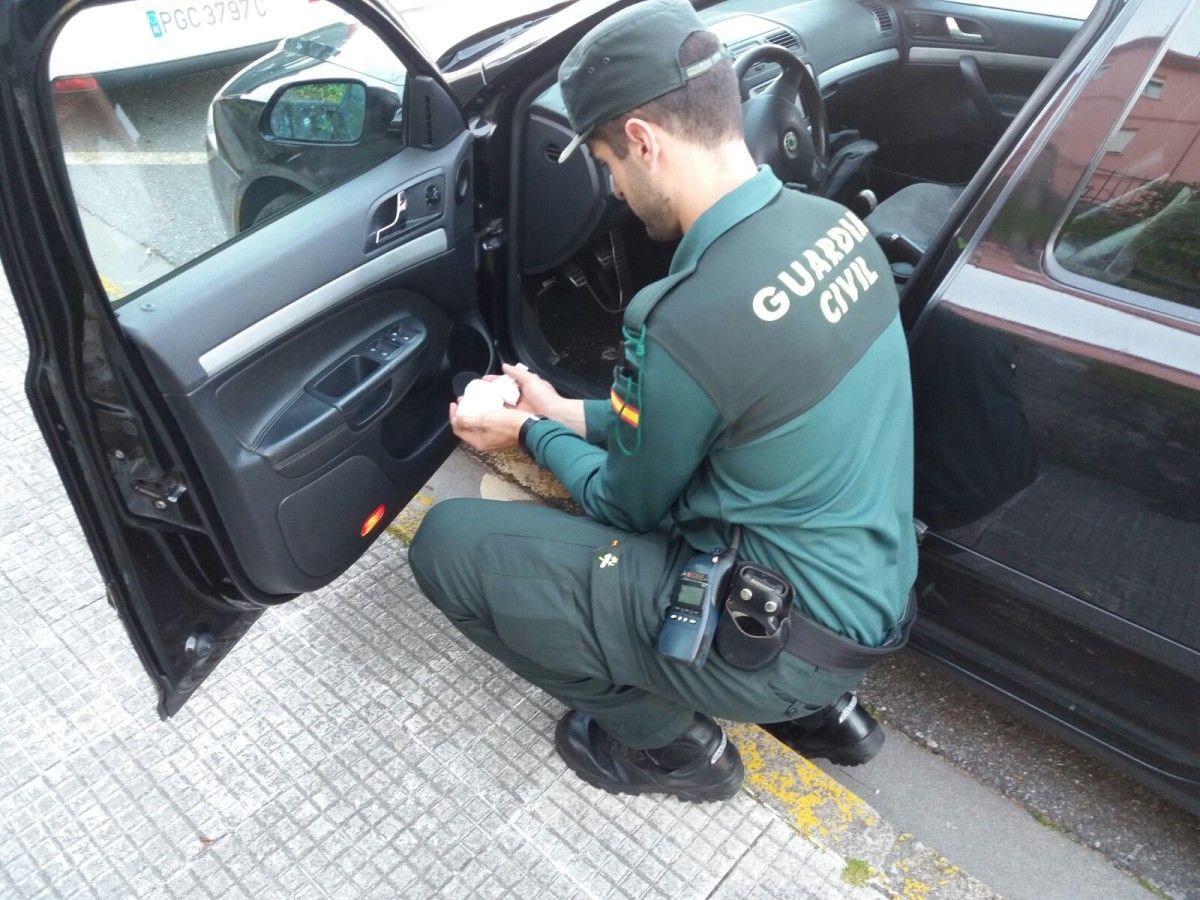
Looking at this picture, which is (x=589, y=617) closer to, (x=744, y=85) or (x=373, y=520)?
(x=373, y=520)

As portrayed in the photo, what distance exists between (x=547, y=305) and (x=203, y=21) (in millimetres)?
1114

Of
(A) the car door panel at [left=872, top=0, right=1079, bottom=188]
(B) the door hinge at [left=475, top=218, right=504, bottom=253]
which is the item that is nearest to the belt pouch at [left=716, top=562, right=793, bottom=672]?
(B) the door hinge at [left=475, top=218, right=504, bottom=253]

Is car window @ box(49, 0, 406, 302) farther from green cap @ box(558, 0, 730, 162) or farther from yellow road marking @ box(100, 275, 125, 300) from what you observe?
green cap @ box(558, 0, 730, 162)

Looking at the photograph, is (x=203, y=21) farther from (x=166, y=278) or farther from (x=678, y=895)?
(x=678, y=895)

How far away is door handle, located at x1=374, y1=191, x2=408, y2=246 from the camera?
5.87 ft

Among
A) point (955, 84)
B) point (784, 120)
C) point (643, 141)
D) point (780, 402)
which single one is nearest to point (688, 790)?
point (780, 402)

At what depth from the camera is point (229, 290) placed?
59.8 inches

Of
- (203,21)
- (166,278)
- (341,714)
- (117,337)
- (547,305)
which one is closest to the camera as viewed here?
(117,337)

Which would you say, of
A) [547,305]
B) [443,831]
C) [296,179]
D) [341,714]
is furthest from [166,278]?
[547,305]

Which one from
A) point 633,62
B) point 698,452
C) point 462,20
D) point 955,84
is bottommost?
point 955,84

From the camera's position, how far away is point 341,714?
198 cm

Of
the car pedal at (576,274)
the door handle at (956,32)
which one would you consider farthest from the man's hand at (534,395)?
the door handle at (956,32)

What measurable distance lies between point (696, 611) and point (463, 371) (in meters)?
0.96

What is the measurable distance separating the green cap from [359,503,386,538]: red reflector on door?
0.89 m
